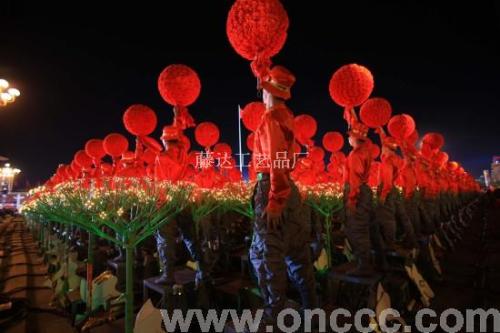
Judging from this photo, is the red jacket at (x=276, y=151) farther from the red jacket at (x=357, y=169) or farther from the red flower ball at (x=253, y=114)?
the red flower ball at (x=253, y=114)

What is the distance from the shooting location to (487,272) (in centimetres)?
762

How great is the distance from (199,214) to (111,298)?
9.61ft

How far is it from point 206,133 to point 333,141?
5272 mm

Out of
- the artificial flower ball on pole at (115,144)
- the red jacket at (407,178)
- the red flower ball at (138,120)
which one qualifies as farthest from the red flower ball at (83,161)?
the red jacket at (407,178)

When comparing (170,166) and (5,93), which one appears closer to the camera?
(170,166)

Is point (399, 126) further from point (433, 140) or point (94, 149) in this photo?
point (94, 149)

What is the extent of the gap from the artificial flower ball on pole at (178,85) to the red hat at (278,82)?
7.36 ft

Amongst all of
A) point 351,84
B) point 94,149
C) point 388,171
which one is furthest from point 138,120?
point 94,149

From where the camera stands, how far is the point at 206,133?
10.5m

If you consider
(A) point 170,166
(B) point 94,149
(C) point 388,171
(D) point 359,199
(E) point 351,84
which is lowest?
(D) point 359,199

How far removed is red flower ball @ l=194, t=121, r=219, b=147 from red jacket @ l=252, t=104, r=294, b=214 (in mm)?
7481

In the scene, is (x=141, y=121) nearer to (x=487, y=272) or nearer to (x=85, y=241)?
(x=85, y=241)

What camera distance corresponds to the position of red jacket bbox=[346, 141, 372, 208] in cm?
497

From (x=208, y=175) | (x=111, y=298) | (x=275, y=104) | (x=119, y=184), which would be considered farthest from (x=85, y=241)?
(x=275, y=104)
